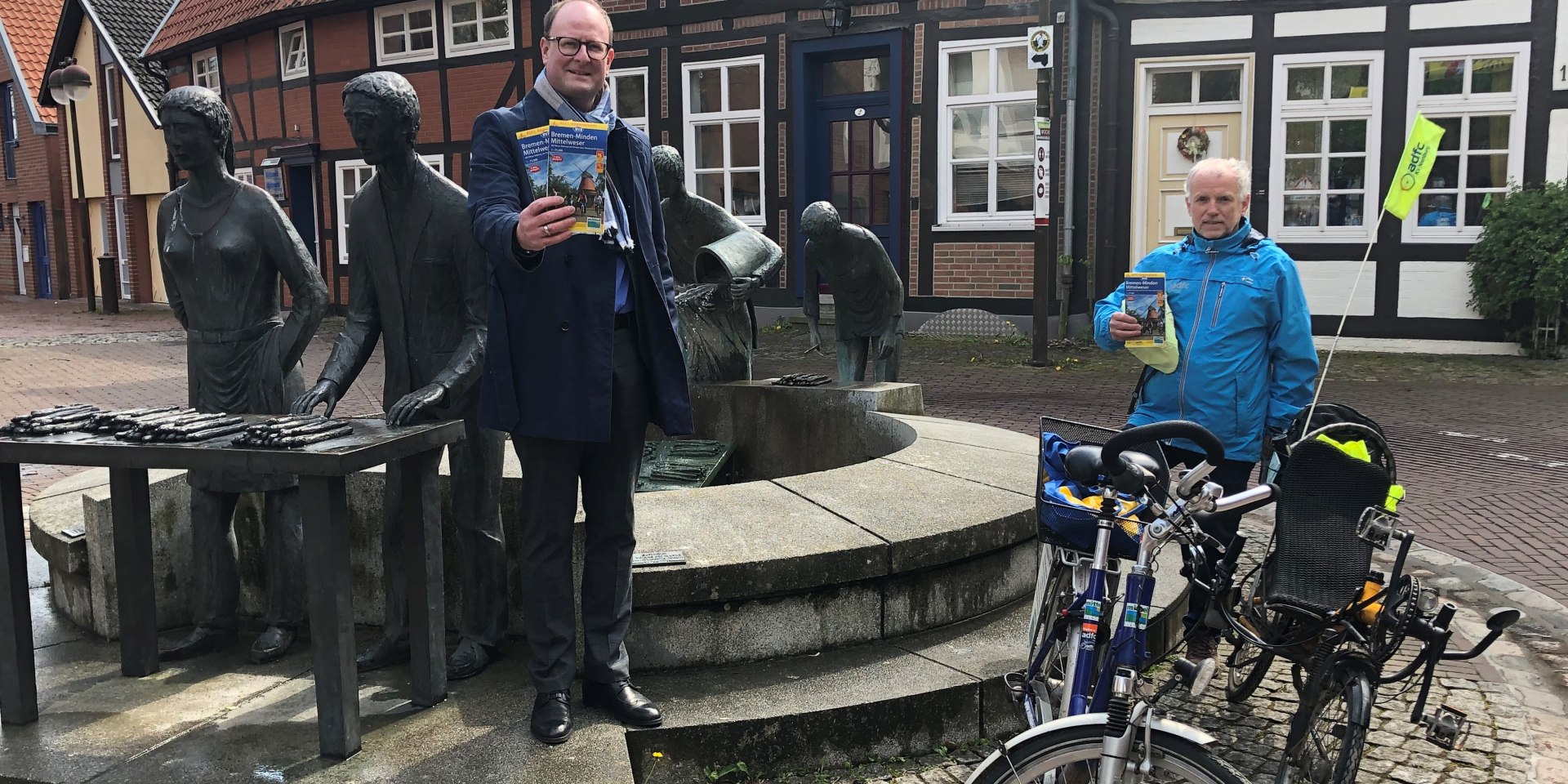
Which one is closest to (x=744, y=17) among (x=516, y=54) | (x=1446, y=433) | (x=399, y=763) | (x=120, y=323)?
A: (x=516, y=54)

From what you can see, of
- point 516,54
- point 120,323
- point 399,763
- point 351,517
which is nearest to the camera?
point 399,763

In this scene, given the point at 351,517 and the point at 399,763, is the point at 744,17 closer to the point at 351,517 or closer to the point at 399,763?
the point at 351,517

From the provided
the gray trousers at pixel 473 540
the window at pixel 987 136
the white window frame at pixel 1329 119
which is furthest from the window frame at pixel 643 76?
the gray trousers at pixel 473 540

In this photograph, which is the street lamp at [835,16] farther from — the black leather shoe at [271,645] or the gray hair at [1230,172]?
the black leather shoe at [271,645]

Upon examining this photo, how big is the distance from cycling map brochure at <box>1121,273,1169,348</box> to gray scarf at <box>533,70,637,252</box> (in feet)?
4.52

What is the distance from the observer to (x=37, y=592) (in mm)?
4781

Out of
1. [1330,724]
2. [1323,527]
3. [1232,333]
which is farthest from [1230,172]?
[1330,724]

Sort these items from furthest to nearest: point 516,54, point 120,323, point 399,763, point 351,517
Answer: point 120,323 → point 516,54 → point 351,517 → point 399,763

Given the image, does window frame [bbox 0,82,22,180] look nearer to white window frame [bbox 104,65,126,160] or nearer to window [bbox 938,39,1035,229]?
white window frame [bbox 104,65,126,160]

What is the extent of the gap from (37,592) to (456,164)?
15.9 m

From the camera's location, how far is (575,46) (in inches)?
120

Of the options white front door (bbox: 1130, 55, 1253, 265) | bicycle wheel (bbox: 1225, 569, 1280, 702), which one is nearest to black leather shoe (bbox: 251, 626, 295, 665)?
bicycle wheel (bbox: 1225, 569, 1280, 702)

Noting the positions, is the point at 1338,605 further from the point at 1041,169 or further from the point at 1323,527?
the point at 1041,169

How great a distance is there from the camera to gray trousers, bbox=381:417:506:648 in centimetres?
367
